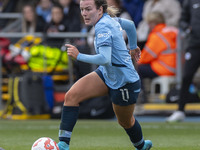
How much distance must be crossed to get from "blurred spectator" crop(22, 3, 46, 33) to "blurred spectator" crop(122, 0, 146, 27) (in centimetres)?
246

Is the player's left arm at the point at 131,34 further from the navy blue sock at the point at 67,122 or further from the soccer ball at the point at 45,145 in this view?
the soccer ball at the point at 45,145

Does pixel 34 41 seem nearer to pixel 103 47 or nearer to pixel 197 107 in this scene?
pixel 197 107

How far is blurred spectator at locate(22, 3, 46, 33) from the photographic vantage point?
1530 centimetres

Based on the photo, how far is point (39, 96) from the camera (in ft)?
43.1

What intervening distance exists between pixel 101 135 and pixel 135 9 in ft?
18.1

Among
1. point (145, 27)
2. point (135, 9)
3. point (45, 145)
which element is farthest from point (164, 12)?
point (45, 145)

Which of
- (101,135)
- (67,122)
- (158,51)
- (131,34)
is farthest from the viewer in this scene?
(158,51)

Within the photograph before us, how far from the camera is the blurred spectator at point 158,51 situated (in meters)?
13.2

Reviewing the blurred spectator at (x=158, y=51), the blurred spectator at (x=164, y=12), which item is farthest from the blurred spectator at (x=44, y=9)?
the blurred spectator at (x=158, y=51)

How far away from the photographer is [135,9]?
14195 millimetres

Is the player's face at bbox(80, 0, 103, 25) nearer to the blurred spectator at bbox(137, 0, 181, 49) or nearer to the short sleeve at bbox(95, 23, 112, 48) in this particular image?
the short sleeve at bbox(95, 23, 112, 48)

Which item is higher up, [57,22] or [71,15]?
[71,15]

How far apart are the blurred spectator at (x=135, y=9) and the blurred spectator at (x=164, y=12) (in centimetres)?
23

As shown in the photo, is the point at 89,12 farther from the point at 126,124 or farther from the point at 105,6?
the point at 126,124
